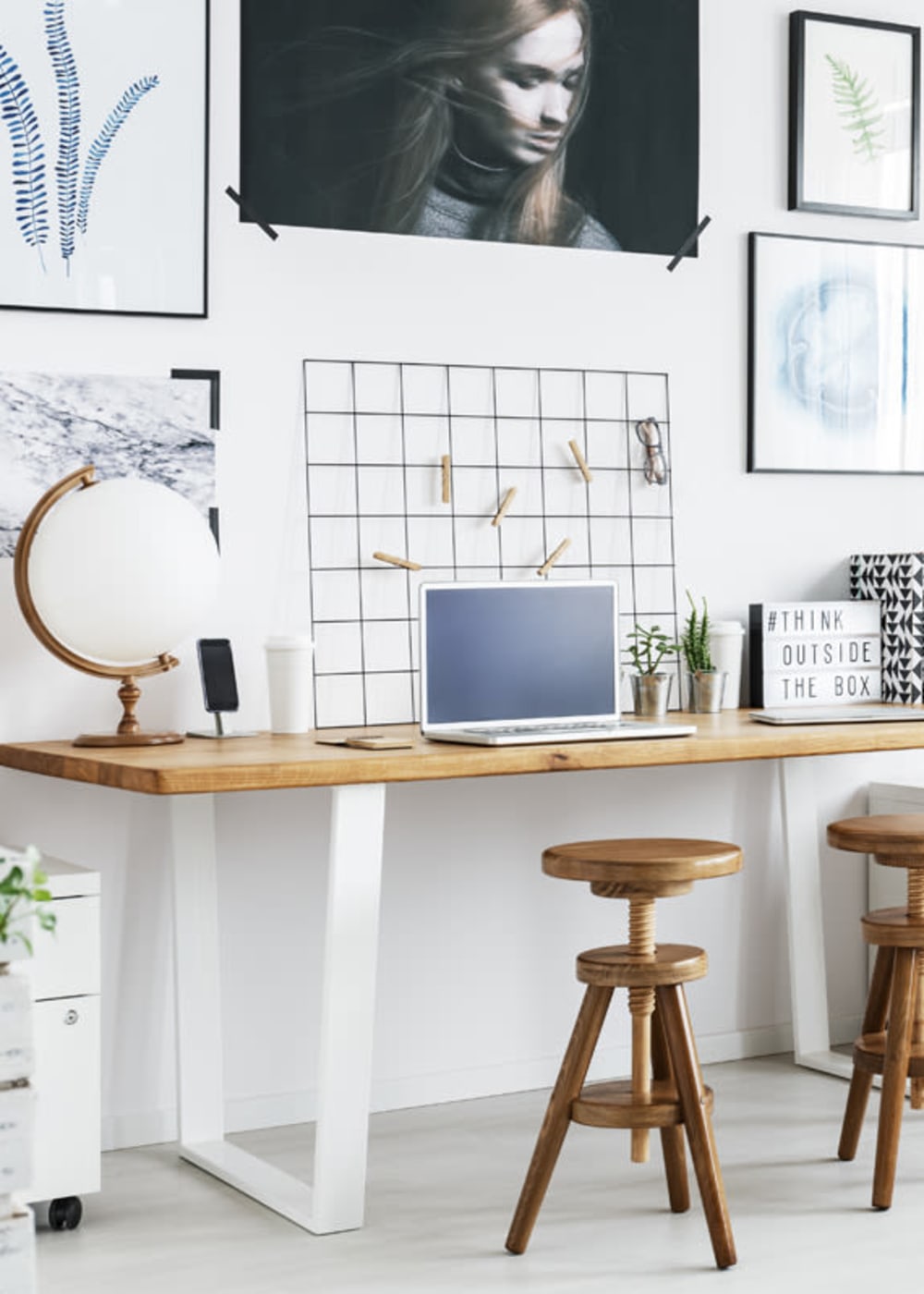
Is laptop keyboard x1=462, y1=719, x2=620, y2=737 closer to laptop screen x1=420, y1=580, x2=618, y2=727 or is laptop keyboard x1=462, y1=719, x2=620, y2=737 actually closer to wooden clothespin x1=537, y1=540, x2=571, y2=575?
laptop screen x1=420, y1=580, x2=618, y2=727

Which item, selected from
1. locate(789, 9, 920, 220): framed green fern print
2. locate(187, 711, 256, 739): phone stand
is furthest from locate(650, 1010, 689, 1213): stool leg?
locate(789, 9, 920, 220): framed green fern print

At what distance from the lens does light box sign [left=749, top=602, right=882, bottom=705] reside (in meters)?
3.75

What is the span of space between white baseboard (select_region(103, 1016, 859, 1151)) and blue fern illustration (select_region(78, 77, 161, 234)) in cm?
155

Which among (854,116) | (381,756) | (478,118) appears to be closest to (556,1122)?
(381,756)

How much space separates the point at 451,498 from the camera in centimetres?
353

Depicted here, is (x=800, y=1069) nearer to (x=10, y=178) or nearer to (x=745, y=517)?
(x=745, y=517)

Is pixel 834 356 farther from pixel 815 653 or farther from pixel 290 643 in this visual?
pixel 290 643

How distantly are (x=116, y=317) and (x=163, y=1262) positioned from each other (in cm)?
155

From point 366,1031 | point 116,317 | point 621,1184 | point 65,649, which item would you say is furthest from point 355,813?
point 116,317

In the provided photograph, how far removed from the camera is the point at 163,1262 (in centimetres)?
271

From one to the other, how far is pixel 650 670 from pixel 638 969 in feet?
3.25

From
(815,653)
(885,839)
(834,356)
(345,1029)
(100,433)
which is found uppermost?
(834,356)

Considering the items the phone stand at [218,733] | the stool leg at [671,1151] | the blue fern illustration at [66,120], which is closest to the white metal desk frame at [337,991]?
the phone stand at [218,733]

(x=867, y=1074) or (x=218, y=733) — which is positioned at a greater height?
(x=218, y=733)
